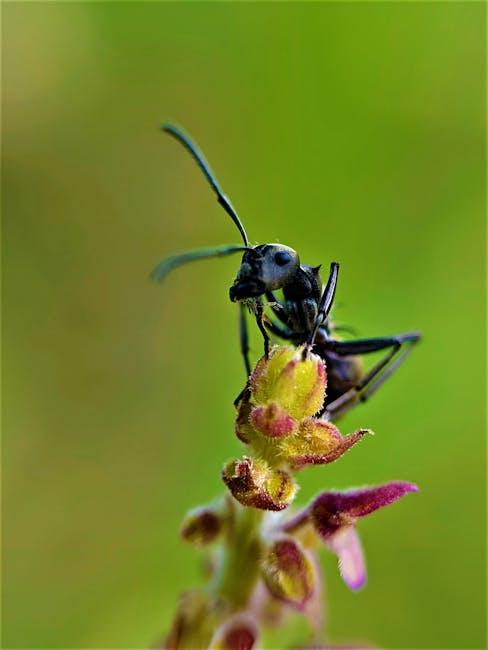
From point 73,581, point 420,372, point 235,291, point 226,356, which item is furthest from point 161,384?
point 235,291

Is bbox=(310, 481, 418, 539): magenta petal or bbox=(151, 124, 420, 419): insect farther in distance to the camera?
bbox=(151, 124, 420, 419): insect

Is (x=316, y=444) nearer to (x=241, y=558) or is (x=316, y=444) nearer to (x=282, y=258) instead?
(x=241, y=558)

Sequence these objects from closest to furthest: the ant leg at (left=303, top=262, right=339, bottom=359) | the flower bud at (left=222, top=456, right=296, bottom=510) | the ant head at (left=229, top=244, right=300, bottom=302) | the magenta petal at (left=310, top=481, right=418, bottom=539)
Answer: the flower bud at (left=222, top=456, right=296, bottom=510)
the magenta petal at (left=310, top=481, right=418, bottom=539)
the ant head at (left=229, top=244, right=300, bottom=302)
the ant leg at (left=303, top=262, right=339, bottom=359)

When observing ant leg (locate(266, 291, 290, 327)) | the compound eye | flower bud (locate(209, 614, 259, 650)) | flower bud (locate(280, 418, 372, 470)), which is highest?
the compound eye

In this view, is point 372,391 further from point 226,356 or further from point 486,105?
point 486,105

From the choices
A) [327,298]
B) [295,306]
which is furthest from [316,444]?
[295,306]

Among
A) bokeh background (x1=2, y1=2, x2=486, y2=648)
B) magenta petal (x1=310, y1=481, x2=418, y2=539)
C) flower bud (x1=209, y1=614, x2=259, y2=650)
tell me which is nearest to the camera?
magenta petal (x1=310, y1=481, x2=418, y2=539)

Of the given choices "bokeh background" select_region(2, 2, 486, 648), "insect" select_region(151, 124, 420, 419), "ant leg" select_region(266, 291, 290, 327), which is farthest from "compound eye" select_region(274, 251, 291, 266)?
"bokeh background" select_region(2, 2, 486, 648)

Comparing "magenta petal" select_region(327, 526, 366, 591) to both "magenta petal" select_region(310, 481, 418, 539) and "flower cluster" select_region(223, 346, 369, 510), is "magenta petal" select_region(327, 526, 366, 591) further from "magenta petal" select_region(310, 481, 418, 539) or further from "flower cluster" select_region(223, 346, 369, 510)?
"flower cluster" select_region(223, 346, 369, 510)
